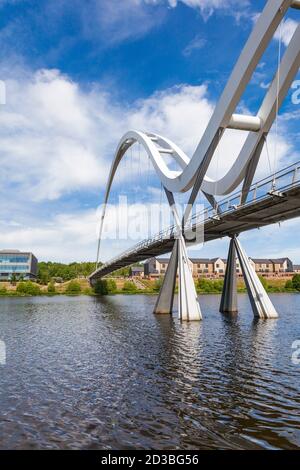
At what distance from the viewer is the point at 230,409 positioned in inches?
401

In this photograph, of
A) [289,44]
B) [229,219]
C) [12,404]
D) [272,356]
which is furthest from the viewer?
[229,219]

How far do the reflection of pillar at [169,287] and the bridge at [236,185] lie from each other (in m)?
0.03

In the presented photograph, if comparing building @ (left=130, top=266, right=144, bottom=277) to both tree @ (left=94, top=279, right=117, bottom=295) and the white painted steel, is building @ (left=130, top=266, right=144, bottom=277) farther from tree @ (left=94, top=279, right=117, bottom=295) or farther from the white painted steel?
the white painted steel

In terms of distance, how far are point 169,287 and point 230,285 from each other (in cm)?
584

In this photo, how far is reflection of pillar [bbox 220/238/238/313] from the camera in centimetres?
3547

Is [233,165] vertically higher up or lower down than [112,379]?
higher up

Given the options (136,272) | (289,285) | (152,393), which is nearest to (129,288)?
(136,272)

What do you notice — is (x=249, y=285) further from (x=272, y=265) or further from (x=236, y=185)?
(x=272, y=265)

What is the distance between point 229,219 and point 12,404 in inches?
800

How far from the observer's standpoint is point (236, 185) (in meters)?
29.3

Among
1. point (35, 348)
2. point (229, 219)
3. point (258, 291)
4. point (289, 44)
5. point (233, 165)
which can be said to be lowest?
point (35, 348)

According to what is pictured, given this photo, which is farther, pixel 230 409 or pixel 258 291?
pixel 258 291

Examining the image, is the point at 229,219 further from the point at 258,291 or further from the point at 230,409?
the point at 230,409
